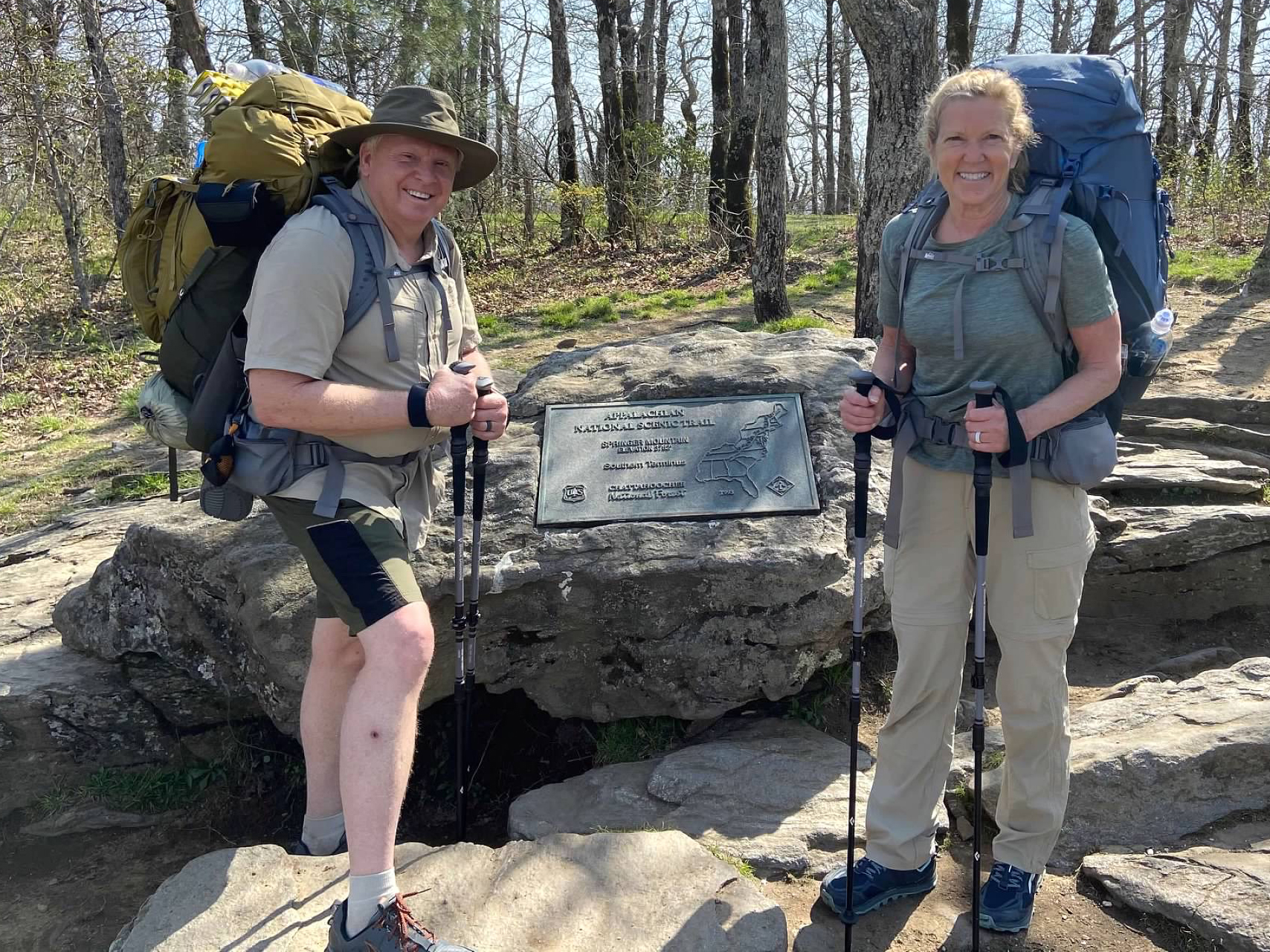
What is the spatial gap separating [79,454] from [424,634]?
6885 mm

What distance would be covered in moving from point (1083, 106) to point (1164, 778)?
241 centimetres

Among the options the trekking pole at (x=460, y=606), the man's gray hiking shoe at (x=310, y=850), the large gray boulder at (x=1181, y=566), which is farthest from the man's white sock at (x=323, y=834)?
the large gray boulder at (x=1181, y=566)

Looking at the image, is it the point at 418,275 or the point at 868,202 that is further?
the point at 868,202

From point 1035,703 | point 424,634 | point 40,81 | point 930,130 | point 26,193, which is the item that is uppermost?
point 40,81

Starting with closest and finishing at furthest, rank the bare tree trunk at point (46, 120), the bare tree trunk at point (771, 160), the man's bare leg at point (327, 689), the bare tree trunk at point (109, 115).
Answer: the man's bare leg at point (327, 689), the bare tree trunk at point (771, 160), the bare tree trunk at point (46, 120), the bare tree trunk at point (109, 115)

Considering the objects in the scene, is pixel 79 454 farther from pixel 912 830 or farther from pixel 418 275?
pixel 912 830

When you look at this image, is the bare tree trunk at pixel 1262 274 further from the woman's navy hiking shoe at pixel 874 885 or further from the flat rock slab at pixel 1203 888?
the woman's navy hiking shoe at pixel 874 885

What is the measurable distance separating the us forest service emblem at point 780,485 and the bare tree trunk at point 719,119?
36.9 feet

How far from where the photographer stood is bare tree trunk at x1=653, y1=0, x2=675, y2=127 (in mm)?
26000

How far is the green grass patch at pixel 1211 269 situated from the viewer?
11.0 m

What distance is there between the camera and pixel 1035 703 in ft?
9.06

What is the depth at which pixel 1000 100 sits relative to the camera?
2490 mm

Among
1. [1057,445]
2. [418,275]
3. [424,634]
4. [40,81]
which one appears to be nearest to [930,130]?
[1057,445]

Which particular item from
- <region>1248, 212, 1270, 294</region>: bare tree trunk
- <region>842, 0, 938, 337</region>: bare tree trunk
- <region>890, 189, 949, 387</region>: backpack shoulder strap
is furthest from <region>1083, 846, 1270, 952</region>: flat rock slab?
<region>1248, 212, 1270, 294</region>: bare tree trunk
